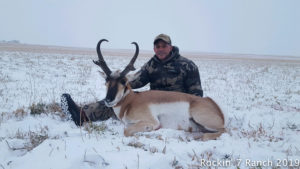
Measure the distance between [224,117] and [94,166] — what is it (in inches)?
104

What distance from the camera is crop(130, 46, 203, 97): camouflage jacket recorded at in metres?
5.43

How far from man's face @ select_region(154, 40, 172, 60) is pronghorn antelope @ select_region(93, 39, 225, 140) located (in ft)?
4.32

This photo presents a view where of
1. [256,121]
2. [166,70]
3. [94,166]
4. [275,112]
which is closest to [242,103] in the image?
[275,112]

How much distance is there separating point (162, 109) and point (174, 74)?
152 cm

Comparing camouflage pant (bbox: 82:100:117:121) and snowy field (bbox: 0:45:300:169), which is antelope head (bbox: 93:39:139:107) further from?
camouflage pant (bbox: 82:100:117:121)

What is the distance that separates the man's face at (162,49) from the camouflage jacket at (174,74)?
12 cm

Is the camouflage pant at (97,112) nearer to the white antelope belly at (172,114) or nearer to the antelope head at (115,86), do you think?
the antelope head at (115,86)

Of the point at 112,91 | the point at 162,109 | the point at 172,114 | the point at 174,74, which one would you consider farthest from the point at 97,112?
the point at 174,74

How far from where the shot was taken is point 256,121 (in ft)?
15.5

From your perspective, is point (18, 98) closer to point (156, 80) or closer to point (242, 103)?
point (156, 80)

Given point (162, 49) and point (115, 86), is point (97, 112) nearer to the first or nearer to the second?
point (115, 86)

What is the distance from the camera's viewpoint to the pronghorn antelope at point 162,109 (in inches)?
157

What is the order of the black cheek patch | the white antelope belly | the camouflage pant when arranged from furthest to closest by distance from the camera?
the camouflage pant
the white antelope belly
the black cheek patch

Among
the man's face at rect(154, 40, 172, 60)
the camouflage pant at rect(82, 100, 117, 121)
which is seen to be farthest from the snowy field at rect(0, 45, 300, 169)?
the man's face at rect(154, 40, 172, 60)
